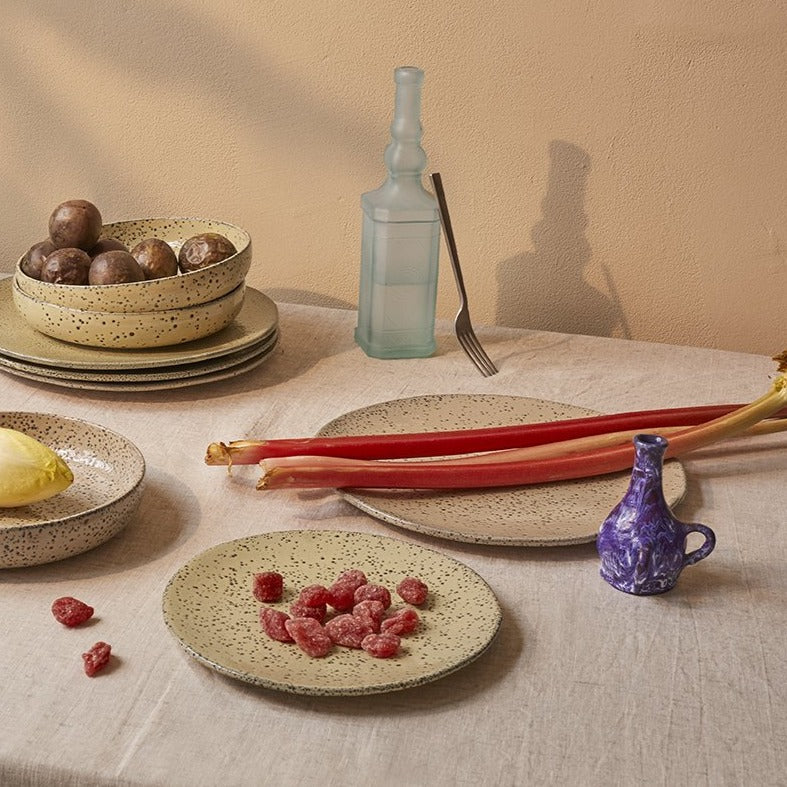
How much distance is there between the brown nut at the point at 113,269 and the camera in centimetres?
138

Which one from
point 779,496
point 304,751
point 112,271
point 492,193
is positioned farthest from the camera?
point 492,193

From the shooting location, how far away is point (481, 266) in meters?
1.81

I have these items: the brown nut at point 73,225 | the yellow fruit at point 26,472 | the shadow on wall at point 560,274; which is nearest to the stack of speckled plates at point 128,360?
the brown nut at point 73,225

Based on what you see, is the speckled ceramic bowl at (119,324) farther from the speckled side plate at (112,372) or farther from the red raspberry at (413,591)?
the red raspberry at (413,591)

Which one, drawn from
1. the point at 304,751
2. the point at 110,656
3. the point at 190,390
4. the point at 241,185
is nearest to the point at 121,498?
the point at 110,656

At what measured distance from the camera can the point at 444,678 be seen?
87 centimetres

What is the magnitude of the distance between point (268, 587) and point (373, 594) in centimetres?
8

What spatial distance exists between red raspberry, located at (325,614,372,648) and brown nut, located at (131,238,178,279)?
2.15 ft

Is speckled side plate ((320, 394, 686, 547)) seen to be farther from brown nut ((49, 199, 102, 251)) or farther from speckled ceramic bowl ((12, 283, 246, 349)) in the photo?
brown nut ((49, 199, 102, 251))

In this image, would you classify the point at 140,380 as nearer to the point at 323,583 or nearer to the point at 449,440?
the point at 449,440

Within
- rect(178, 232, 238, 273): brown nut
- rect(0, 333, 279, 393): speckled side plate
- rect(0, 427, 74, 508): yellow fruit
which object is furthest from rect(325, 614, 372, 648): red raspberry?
rect(178, 232, 238, 273): brown nut

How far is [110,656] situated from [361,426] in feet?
1.54

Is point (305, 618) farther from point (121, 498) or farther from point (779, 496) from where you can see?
point (779, 496)

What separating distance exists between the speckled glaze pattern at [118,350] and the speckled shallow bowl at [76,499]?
0.23m
